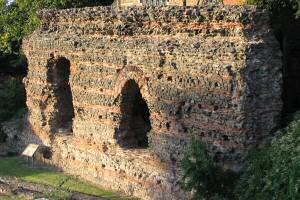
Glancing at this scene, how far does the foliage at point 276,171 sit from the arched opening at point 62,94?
23.0 ft

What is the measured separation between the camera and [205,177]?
9.77 m

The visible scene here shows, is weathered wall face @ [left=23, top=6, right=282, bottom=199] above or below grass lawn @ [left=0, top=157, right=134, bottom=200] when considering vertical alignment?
above

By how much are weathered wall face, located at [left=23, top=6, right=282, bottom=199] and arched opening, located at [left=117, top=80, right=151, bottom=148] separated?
24 mm

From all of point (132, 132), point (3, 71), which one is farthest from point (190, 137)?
point (3, 71)

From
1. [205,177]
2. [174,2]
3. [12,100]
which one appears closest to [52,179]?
[205,177]

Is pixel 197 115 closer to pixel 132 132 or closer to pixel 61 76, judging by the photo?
pixel 132 132

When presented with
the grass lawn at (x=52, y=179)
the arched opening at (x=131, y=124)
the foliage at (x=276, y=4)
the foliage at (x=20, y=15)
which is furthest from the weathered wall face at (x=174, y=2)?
the grass lawn at (x=52, y=179)

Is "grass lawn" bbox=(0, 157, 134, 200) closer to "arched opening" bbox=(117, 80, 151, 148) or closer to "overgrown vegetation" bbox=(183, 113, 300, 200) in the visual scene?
"arched opening" bbox=(117, 80, 151, 148)

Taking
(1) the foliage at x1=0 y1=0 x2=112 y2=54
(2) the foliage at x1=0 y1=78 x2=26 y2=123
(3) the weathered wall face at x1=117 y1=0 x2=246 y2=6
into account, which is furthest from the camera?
(1) the foliage at x1=0 y1=0 x2=112 y2=54

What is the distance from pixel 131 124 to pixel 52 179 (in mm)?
2398

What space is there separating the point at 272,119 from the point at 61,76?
23.3 feet

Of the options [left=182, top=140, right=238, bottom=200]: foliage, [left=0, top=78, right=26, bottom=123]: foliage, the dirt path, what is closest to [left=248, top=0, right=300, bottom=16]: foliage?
[left=182, top=140, right=238, bottom=200]: foliage

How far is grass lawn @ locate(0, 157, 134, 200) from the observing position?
41.4 feet

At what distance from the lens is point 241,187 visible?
9.68 meters
